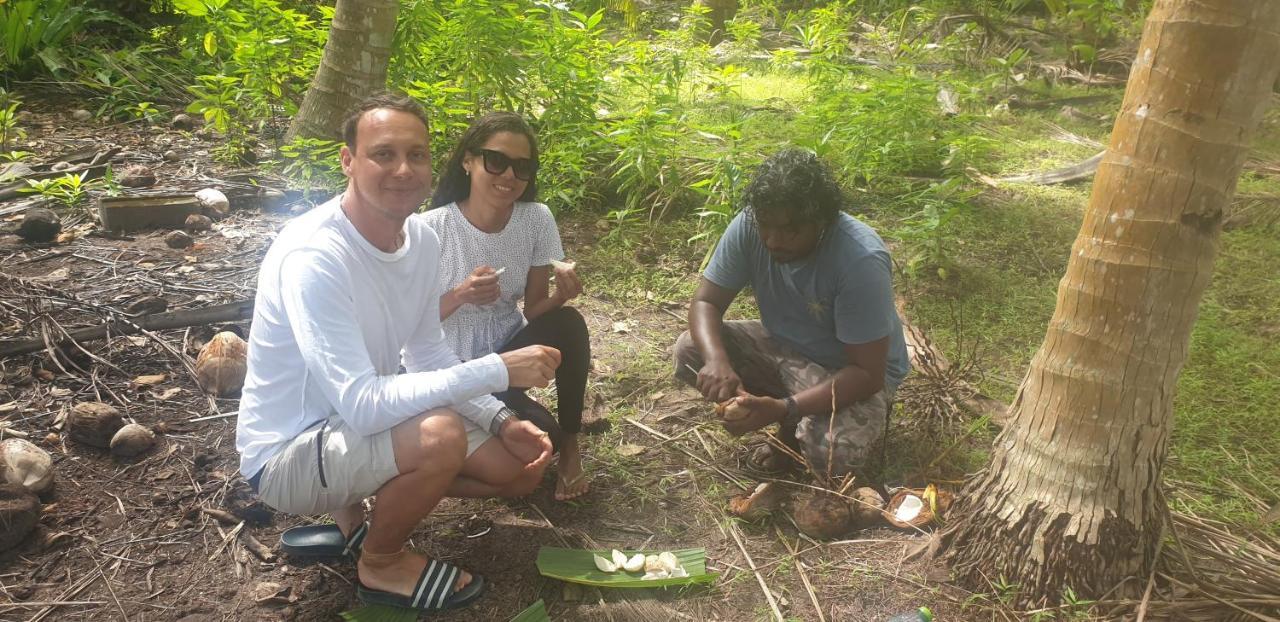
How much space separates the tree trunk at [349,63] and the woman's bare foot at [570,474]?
2996 mm

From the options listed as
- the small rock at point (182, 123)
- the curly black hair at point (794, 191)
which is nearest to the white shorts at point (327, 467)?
the curly black hair at point (794, 191)

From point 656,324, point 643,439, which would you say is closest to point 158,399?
point 643,439

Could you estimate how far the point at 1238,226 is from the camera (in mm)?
4805

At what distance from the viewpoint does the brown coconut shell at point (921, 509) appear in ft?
8.86

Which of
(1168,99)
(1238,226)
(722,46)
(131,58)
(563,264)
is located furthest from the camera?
(722,46)

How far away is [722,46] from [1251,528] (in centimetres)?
742

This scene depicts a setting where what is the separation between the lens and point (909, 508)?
2770mm

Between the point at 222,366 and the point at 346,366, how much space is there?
59.4 inches

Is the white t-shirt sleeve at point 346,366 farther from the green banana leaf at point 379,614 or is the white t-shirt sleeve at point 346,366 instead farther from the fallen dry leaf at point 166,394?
the fallen dry leaf at point 166,394

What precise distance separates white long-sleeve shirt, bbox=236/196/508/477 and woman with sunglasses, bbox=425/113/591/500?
0.37 meters

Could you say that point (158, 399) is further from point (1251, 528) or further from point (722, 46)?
point (722, 46)

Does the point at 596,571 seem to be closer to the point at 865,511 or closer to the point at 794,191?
the point at 865,511

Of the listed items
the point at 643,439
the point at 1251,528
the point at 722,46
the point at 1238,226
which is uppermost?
the point at 722,46

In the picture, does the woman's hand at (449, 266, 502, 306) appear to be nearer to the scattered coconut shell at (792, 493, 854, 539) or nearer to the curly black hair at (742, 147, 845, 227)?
the curly black hair at (742, 147, 845, 227)
